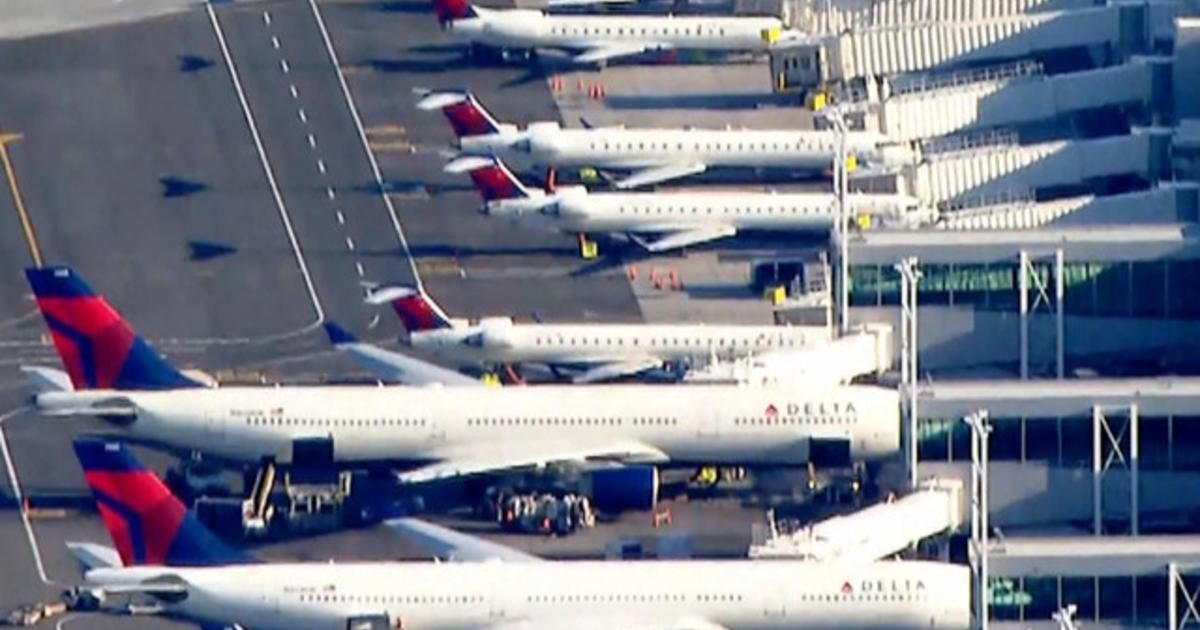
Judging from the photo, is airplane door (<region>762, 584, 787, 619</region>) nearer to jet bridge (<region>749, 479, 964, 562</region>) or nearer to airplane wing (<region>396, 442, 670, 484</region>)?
jet bridge (<region>749, 479, 964, 562</region>)

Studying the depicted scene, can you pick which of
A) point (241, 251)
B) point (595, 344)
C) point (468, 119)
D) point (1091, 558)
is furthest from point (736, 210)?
point (1091, 558)

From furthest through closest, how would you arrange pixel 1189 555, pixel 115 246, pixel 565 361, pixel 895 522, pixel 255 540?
pixel 115 246 < pixel 565 361 < pixel 255 540 < pixel 895 522 < pixel 1189 555

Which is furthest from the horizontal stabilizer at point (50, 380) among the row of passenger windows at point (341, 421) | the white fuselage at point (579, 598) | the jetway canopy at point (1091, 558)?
the jetway canopy at point (1091, 558)

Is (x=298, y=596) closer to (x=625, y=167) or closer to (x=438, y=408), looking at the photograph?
(x=438, y=408)

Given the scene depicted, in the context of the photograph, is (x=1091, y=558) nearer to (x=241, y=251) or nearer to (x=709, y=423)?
(x=709, y=423)

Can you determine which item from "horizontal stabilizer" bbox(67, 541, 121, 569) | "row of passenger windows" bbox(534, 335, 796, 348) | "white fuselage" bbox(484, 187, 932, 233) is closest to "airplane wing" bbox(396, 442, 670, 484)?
"row of passenger windows" bbox(534, 335, 796, 348)

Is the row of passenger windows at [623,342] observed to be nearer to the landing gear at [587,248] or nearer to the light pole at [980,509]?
the landing gear at [587,248]

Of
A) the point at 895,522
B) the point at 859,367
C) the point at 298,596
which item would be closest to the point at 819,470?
the point at 859,367
